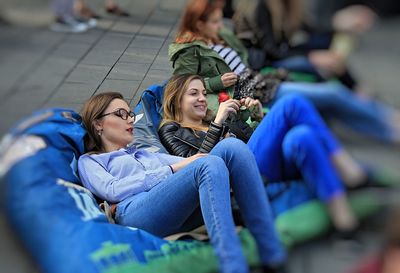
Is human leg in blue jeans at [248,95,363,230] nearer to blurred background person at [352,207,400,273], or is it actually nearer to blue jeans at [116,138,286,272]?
blurred background person at [352,207,400,273]

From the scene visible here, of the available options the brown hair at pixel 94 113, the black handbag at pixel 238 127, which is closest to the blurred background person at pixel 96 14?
the brown hair at pixel 94 113

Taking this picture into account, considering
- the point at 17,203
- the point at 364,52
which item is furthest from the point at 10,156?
the point at 364,52

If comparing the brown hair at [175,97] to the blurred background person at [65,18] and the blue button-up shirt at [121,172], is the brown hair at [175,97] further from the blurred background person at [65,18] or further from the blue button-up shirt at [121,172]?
the blurred background person at [65,18]

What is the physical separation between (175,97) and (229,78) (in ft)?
0.67

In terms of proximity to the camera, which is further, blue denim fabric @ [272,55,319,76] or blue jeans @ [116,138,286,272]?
blue jeans @ [116,138,286,272]

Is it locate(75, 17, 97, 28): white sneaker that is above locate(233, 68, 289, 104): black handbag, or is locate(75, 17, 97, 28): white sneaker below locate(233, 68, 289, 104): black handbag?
above

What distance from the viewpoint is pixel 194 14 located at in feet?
4.19

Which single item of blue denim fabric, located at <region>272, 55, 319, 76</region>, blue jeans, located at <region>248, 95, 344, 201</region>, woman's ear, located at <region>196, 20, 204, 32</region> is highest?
woman's ear, located at <region>196, 20, 204, 32</region>

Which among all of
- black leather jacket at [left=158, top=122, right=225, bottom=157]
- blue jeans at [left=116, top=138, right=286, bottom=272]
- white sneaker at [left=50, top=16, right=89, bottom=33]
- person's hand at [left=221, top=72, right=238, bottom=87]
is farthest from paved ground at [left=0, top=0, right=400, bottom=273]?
black leather jacket at [left=158, top=122, right=225, bottom=157]

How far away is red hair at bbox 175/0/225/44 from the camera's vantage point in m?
1.25

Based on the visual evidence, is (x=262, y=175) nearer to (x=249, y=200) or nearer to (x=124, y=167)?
(x=249, y=200)

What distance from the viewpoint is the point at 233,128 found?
170cm

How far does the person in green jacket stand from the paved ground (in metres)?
0.02

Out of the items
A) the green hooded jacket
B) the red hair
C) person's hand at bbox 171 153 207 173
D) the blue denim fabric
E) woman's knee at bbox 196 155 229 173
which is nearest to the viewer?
the blue denim fabric
